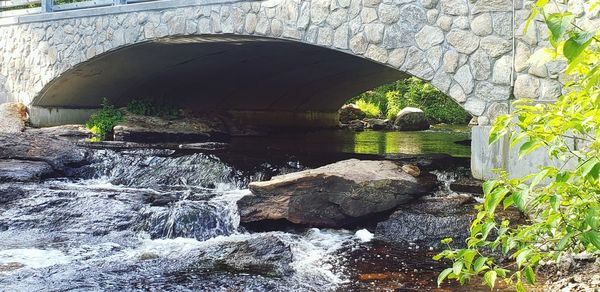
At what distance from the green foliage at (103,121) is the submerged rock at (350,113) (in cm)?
865

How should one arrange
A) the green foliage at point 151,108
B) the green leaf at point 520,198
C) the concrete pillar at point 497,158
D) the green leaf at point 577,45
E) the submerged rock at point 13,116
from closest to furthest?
the green leaf at point 577,45 → the green leaf at point 520,198 → the concrete pillar at point 497,158 → the submerged rock at point 13,116 → the green foliage at point 151,108

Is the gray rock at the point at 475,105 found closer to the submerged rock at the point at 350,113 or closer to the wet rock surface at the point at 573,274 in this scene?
the wet rock surface at the point at 573,274

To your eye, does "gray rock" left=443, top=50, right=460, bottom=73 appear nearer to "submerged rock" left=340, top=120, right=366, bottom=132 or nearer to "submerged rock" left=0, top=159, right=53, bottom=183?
"submerged rock" left=0, top=159, right=53, bottom=183

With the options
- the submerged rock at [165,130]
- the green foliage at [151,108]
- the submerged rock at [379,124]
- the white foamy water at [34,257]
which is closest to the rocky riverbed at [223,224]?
the white foamy water at [34,257]

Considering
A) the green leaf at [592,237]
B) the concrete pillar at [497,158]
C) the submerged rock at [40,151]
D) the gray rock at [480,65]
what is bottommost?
the submerged rock at [40,151]

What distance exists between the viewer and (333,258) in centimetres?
493

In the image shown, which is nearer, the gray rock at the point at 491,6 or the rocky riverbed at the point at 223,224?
the rocky riverbed at the point at 223,224

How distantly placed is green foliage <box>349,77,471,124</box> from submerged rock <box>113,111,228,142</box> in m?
8.53

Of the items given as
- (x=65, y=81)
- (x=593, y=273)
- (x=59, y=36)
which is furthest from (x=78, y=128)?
(x=593, y=273)

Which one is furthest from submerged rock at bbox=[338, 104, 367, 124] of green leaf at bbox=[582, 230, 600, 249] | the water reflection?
green leaf at bbox=[582, 230, 600, 249]

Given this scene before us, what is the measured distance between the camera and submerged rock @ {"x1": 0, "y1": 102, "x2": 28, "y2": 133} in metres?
11.1

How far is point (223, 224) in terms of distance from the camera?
19.9ft

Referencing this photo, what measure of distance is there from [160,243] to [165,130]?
23.5 ft

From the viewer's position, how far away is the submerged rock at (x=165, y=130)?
1180cm
